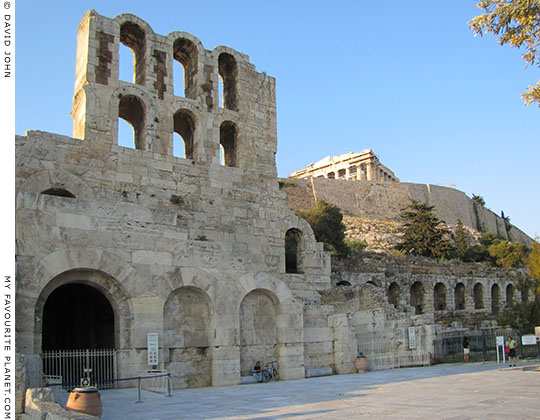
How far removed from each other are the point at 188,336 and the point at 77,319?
15.0 feet

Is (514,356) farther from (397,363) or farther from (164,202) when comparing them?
(164,202)

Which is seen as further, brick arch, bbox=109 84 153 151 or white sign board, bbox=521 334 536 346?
brick arch, bbox=109 84 153 151

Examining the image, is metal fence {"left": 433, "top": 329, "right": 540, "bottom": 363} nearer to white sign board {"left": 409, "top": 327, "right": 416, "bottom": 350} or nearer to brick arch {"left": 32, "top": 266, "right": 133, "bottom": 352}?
white sign board {"left": 409, "top": 327, "right": 416, "bottom": 350}

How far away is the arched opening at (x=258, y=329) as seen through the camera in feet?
59.0

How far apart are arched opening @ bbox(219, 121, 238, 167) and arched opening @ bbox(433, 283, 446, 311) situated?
22211 mm

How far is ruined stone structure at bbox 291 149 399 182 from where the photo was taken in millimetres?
91625

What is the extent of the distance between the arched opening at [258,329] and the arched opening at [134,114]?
7341 millimetres

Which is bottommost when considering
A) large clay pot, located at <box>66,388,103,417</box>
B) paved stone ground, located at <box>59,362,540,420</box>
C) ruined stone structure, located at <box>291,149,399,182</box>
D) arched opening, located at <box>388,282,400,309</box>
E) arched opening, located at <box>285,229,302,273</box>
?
paved stone ground, located at <box>59,362,540,420</box>

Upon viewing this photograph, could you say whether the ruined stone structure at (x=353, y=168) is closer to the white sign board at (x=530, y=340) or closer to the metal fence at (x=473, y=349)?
the metal fence at (x=473, y=349)

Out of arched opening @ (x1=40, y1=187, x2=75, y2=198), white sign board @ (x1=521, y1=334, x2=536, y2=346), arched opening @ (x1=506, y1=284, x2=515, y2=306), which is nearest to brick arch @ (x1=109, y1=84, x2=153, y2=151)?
arched opening @ (x1=40, y1=187, x2=75, y2=198)

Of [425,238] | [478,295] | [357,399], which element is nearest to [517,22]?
[357,399]

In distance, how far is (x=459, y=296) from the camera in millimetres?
42125

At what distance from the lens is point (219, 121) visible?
22.9 metres

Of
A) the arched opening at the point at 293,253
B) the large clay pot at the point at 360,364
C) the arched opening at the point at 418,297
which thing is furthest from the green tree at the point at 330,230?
the large clay pot at the point at 360,364
